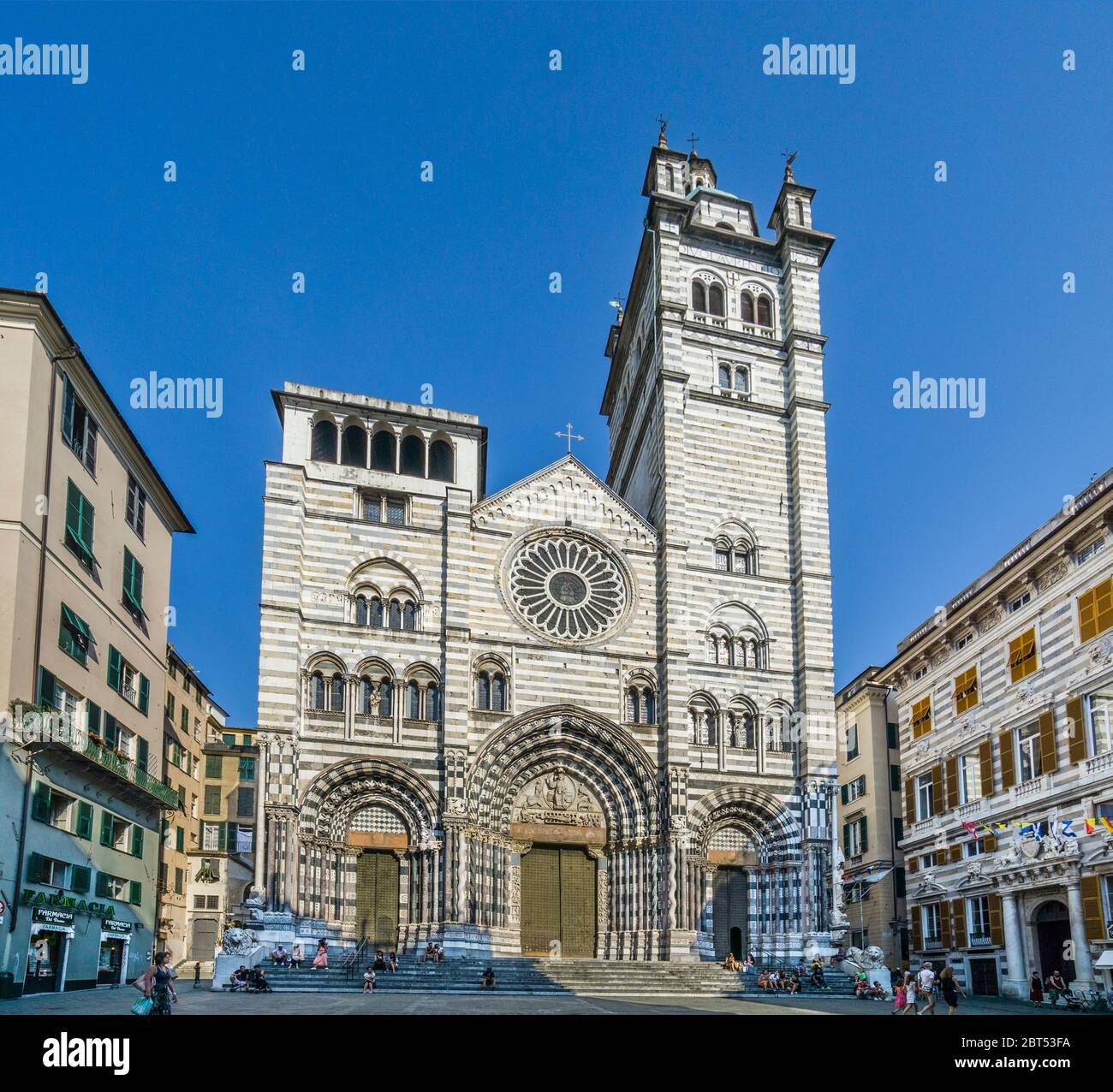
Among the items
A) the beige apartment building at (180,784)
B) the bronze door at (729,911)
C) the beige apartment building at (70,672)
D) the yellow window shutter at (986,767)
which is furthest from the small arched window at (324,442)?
the yellow window shutter at (986,767)

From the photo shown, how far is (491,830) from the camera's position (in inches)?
1422

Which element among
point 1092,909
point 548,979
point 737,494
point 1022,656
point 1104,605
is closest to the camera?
point 1092,909

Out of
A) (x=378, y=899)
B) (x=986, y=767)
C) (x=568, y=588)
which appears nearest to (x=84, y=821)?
(x=378, y=899)

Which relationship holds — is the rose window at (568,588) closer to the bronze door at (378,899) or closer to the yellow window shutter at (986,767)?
the bronze door at (378,899)

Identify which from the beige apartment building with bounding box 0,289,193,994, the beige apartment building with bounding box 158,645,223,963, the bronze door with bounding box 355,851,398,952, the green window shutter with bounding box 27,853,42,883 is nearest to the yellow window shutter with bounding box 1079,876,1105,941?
the bronze door with bounding box 355,851,398,952

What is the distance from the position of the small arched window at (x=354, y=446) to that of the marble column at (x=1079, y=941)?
24794 millimetres

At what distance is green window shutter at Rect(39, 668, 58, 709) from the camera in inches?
1119

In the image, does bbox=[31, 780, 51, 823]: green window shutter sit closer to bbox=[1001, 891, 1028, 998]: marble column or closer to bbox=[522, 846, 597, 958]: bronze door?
bbox=[522, 846, 597, 958]: bronze door

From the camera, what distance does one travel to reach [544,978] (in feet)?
105

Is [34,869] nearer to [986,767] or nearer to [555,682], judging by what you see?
[555,682]

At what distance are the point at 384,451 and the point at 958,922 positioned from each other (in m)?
24.6

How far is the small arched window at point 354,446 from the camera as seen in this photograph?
3928 cm
